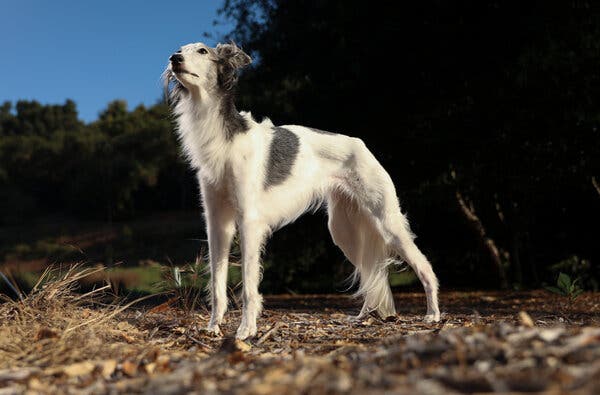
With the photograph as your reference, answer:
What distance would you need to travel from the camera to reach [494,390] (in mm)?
1807

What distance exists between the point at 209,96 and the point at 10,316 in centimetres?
211

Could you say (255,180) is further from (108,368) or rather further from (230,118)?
(108,368)

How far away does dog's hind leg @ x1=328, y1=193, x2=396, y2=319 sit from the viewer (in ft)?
17.5

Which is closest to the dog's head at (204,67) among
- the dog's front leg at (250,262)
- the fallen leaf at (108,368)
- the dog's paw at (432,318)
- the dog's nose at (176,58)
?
the dog's nose at (176,58)

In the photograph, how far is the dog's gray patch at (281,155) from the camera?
182 inches

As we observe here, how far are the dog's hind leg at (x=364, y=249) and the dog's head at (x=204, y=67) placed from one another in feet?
4.98

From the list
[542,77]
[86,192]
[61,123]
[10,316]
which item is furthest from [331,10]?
[61,123]

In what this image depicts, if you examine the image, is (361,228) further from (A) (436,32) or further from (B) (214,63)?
(A) (436,32)

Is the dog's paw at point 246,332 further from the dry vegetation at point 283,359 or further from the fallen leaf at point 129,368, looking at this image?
the fallen leaf at point 129,368

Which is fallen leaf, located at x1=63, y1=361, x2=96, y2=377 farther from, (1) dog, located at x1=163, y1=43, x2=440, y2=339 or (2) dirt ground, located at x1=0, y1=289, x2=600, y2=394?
(1) dog, located at x1=163, y1=43, x2=440, y2=339

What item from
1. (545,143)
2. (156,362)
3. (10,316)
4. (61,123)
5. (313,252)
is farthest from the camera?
(61,123)

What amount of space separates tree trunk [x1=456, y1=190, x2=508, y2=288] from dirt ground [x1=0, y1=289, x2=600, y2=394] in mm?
6063

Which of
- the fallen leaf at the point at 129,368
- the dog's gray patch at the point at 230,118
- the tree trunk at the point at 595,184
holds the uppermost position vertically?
the tree trunk at the point at 595,184

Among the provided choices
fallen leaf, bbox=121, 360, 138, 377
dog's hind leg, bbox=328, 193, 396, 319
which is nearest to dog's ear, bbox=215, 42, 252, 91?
dog's hind leg, bbox=328, 193, 396, 319
